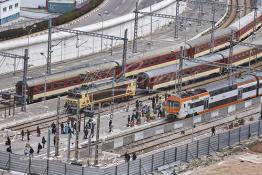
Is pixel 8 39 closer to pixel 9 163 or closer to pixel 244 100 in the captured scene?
pixel 244 100

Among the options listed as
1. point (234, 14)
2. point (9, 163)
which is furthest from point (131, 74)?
point (234, 14)

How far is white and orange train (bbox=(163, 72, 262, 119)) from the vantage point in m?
84.2

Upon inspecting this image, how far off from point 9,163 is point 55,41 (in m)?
39.4

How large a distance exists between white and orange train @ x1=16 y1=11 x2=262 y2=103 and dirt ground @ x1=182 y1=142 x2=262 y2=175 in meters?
21.2

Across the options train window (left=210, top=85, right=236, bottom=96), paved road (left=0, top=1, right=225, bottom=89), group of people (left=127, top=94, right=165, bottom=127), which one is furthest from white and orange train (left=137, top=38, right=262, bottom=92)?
paved road (left=0, top=1, right=225, bottom=89)

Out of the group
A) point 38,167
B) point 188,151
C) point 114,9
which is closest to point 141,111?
point 188,151

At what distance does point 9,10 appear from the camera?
129 m

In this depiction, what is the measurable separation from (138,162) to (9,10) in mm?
64511

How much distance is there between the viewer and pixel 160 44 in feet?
384

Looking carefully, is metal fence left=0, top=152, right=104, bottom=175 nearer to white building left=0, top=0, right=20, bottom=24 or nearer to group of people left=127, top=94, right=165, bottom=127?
group of people left=127, top=94, right=165, bottom=127

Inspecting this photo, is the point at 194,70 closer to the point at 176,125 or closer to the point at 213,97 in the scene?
the point at 213,97

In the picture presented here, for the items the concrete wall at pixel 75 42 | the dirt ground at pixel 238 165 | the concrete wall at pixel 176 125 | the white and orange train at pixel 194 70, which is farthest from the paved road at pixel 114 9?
the dirt ground at pixel 238 165

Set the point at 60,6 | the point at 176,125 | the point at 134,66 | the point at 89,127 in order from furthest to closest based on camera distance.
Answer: the point at 60,6
the point at 134,66
the point at 176,125
the point at 89,127

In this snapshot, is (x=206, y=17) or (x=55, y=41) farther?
(x=206, y=17)
